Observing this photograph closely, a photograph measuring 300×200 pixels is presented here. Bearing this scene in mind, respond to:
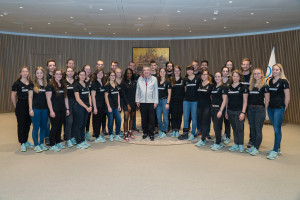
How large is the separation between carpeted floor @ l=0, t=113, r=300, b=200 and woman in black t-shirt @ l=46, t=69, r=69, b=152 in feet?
1.19

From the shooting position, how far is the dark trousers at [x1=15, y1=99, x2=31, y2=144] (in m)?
4.81

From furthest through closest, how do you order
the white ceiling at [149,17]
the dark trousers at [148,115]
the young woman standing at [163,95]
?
the white ceiling at [149,17] → the young woman standing at [163,95] → the dark trousers at [148,115]

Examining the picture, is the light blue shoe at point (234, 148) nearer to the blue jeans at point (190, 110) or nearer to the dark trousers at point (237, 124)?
the dark trousers at point (237, 124)

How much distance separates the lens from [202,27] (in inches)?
356

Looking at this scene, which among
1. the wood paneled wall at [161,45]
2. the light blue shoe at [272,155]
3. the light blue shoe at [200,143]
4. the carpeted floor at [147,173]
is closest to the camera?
the carpeted floor at [147,173]

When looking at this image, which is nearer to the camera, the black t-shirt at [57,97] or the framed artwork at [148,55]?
the black t-shirt at [57,97]

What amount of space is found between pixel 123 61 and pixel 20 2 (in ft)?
20.9

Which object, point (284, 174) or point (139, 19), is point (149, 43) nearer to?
point (139, 19)

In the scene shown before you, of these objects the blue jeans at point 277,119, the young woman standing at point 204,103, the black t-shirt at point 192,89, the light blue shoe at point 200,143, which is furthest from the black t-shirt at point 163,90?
the blue jeans at point 277,119

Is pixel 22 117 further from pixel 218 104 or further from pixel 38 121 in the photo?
pixel 218 104

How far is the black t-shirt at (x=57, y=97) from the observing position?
15.3 ft

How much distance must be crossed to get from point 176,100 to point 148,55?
6.39m

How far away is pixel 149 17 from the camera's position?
7520mm

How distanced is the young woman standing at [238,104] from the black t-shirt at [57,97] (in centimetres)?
330
